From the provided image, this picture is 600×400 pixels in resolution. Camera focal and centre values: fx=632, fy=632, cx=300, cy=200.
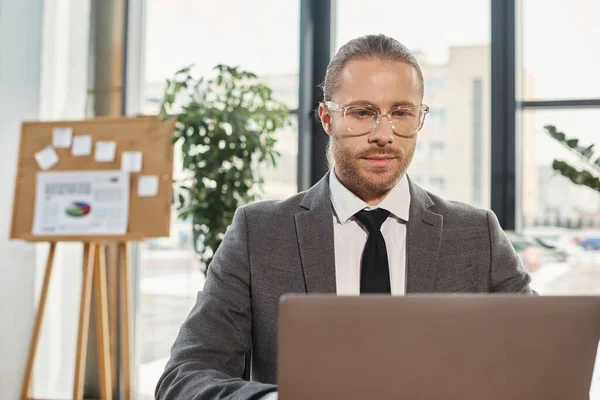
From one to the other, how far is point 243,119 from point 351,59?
173cm

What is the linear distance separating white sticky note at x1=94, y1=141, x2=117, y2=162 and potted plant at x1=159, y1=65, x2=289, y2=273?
0.96 ft

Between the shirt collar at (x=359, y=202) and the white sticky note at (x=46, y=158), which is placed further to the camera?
the white sticky note at (x=46, y=158)

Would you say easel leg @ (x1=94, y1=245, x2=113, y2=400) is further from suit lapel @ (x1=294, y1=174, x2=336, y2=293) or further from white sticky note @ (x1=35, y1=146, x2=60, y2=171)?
suit lapel @ (x1=294, y1=174, x2=336, y2=293)

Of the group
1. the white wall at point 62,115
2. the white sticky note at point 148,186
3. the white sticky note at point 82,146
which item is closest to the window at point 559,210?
the white sticky note at point 148,186

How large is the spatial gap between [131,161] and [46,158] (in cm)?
45

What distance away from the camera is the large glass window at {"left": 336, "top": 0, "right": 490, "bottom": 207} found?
3312 mm

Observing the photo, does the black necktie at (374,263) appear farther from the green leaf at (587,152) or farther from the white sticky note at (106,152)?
the white sticky note at (106,152)

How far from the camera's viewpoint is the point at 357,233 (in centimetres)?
151

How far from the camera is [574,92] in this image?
→ 3186 millimetres

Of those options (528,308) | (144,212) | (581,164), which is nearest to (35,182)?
(144,212)

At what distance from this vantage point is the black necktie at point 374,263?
1.43 metres

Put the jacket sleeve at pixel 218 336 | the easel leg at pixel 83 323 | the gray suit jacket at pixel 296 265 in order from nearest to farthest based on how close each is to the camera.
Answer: the jacket sleeve at pixel 218 336
the gray suit jacket at pixel 296 265
the easel leg at pixel 83 323

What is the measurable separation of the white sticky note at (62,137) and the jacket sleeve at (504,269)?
7.77ft

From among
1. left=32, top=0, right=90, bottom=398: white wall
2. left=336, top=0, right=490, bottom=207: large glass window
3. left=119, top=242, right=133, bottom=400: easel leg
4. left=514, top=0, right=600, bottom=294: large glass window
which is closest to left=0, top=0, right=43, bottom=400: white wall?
left=32, top=0, right=90, bottom=398: white wall
